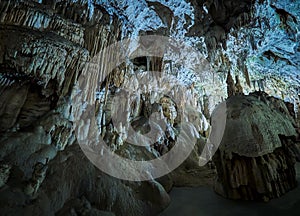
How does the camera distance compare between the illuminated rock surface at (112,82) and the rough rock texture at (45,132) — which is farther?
the illuminated rock surface at (112,82)

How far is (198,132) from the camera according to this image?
13.4 meters

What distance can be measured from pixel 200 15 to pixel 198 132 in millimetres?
7804

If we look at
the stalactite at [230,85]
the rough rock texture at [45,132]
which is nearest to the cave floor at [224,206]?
the rough rock texture at [45,132]

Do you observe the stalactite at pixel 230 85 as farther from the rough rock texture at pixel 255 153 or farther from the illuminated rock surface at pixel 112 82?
the rough rock texture at pixel 255 153

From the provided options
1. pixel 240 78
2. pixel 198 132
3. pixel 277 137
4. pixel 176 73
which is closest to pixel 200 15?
pixel 176 73

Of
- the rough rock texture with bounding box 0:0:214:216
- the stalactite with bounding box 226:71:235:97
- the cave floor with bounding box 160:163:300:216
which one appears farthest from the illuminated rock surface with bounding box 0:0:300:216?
the stalactite with bounding box 226:71:235:97

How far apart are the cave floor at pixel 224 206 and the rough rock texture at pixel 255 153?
0.18m

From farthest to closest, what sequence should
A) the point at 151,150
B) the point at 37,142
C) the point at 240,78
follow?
the point at 240,78
the point at 151,150
the point at 37,142

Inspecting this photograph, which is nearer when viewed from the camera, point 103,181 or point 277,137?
point 277,137

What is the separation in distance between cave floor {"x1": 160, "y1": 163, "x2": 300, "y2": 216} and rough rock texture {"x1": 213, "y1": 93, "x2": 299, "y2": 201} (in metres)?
0.18

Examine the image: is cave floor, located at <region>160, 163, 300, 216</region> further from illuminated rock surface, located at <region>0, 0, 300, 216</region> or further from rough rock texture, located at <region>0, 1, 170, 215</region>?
rough rock texture, located at <region>0, 1, 170, 215</region>

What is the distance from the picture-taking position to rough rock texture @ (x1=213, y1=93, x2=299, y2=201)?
4477mm

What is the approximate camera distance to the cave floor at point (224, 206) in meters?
4.13

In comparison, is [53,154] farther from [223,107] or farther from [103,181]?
[223,107]
